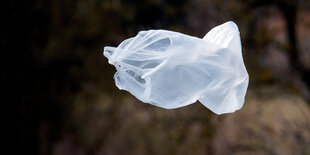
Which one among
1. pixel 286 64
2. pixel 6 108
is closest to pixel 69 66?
pixel 6 108

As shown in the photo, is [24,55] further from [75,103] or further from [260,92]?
[260,92]

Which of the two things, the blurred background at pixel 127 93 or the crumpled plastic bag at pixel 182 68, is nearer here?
the crumpled plastic bag at pixel 182 68

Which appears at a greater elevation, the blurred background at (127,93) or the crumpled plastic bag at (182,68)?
the crumpled plastic bag at (182,68)

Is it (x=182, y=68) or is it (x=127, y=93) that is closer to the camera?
(x=182, y=68)

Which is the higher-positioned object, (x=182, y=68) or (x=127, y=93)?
(x=182, y=68)
